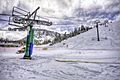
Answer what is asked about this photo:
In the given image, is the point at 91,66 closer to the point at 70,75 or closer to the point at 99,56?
the point at 99,56

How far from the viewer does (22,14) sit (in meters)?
1.95

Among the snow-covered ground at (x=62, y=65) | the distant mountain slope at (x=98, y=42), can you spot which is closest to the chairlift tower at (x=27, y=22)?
the snow-covered ground at (x=62, y=65)

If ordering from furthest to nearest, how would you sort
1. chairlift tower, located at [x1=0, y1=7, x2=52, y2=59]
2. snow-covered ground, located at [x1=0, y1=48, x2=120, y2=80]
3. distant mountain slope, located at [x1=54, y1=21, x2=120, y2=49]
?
chairlift tower, located at [x1=0, y1=7, x2=52, y2=59] < distant mountain slope, located at [x1=54, y1=21, x2=120, y2=49] < snow-covered ground, located at [x1=0, y1=48, x2=120, y2=80]

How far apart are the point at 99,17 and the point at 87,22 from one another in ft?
0.43

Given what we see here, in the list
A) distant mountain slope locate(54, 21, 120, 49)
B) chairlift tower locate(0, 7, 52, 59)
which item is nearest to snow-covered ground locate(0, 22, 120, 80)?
distant mountain slope locate(54, 21, 120, 49)

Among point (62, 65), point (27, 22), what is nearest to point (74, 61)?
point (62, 65)

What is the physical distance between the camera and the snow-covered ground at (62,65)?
5.32ft

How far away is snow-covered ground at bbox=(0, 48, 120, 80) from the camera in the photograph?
1.62 metres

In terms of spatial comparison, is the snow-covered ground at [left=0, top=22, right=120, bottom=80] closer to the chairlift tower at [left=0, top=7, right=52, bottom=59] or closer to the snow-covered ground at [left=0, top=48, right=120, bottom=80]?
the snow-covered ground at [left=0, top=48, right=120, bottom=80]

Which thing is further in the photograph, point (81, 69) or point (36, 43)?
point (36, 43)

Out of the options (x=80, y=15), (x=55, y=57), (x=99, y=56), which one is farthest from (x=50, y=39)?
(x=99, y=56)

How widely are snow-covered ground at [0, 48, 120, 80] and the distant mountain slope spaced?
0.17 ft

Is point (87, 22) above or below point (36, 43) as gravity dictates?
above

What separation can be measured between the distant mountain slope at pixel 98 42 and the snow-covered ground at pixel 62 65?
0.05 metres
